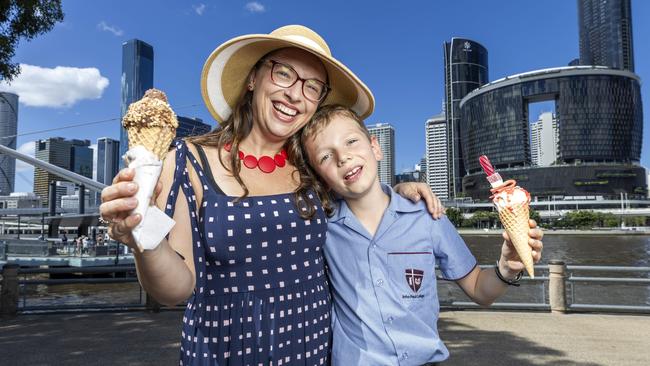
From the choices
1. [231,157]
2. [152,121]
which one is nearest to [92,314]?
[231,157]

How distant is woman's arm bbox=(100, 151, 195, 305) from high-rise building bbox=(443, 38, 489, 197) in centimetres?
15621

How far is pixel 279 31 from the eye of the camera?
2105 millimetres

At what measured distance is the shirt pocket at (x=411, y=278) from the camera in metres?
1.92

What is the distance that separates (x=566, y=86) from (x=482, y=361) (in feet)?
403

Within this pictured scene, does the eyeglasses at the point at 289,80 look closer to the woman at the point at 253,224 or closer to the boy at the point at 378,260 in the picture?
the woman at the point at 253,224

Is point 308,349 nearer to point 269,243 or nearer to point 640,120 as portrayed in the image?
point 269,243

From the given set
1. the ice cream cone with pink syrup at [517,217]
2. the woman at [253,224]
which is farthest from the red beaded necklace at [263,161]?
the ice cream cone with pink syrup at [517,217]

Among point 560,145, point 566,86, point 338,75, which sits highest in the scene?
point 566,86

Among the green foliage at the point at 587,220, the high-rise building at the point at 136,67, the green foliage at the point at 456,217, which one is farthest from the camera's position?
the high-rise building at the point at 136,67

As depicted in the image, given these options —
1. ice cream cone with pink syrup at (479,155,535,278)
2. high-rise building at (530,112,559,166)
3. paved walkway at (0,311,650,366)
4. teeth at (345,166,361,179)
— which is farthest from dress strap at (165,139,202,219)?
high-rise building at (530,112,559,166)

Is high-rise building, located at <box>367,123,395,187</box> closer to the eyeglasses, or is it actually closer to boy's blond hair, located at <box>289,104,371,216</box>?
boy's blond hair, located at <box>289,104,371,216</box>

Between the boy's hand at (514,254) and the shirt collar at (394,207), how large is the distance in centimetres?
43

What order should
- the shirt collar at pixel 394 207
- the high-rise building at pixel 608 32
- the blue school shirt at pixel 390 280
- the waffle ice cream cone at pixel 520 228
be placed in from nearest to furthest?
the waffle ice cream cone at pixel 520 228 → the blue school shirt at pixel 390 280 → the shirt collar at pixel 394 207 → the high-rise building at pixel 608 32

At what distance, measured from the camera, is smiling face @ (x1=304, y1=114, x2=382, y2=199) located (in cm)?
199
